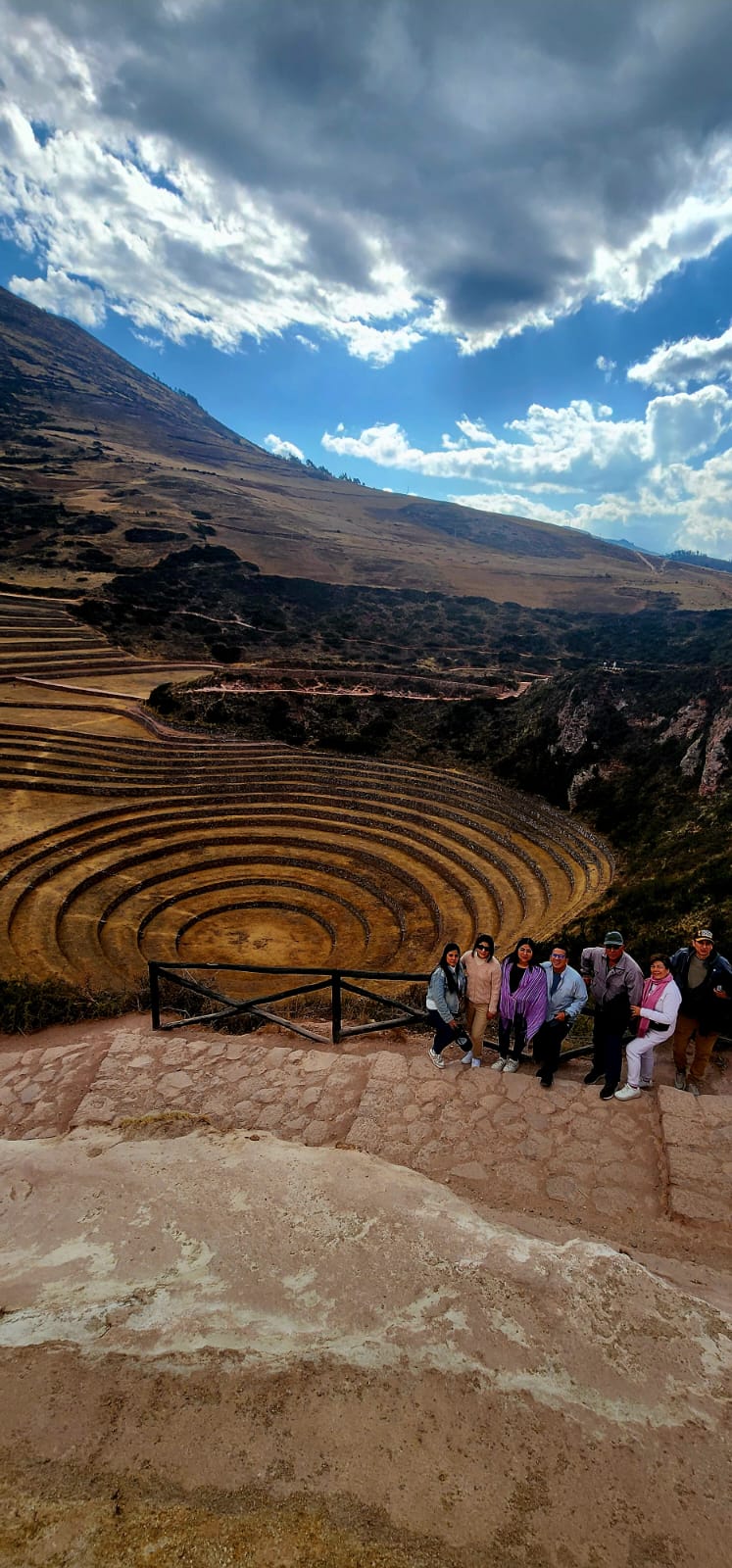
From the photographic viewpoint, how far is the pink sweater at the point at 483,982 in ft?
20.8

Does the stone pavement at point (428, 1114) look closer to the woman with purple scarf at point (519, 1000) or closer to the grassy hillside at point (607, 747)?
the woman with purple scarf at point (519, 1000)

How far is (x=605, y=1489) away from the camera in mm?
2535

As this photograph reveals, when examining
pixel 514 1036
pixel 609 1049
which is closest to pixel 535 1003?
pixel 514 1036

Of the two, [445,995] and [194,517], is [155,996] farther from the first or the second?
[194,517]

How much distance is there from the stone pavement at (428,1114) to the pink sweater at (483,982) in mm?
639

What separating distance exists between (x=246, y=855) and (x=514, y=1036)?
1632 centimetres

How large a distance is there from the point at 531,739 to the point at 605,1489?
94.5 ft

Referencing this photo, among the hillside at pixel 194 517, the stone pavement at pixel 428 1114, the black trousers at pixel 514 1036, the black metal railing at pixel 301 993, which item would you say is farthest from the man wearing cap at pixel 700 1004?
the hillside at pixel 194 517

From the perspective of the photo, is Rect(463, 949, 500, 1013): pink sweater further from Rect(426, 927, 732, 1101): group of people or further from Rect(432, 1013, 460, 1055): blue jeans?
Rect(432, 1013, 460, 1055): blue jeans

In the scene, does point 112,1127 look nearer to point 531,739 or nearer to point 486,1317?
point 486,1317

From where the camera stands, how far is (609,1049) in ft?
19.2

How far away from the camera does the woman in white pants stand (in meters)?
5.74

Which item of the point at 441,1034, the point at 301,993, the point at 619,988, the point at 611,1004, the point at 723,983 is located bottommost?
the point at 301,993

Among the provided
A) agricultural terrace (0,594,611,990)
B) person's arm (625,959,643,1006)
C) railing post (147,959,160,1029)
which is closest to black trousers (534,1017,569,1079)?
person's arm (625,959,643,1006)
